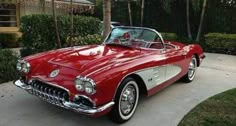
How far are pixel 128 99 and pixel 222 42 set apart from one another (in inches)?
324

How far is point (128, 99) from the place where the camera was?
11.8 feet

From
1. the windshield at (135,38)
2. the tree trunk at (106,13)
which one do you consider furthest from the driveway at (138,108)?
the tree trunk at (106,13)

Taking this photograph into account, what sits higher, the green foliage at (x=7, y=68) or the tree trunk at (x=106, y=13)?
the tree trunk at (x=106, y=13)

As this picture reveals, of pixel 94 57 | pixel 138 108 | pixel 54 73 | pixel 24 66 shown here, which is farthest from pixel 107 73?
pixel 24 66

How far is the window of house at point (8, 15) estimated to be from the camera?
12.8 meters

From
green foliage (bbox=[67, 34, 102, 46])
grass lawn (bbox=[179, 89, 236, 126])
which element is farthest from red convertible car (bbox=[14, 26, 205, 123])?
green foliage (bbox=[67, 34, 102, 46])

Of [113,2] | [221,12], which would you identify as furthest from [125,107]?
[113,2]

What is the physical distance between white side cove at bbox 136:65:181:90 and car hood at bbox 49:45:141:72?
301mm

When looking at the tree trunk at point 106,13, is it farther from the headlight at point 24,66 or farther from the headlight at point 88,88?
the headlight at point 88,88

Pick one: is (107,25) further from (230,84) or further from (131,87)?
(131,87)

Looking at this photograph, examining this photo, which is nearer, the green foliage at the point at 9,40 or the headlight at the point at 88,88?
the headlight at the point at 88,88

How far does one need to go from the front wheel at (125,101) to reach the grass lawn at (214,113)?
0.73m

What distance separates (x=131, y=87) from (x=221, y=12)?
9.96 meters

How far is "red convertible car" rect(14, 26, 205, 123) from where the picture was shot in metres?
3.05
